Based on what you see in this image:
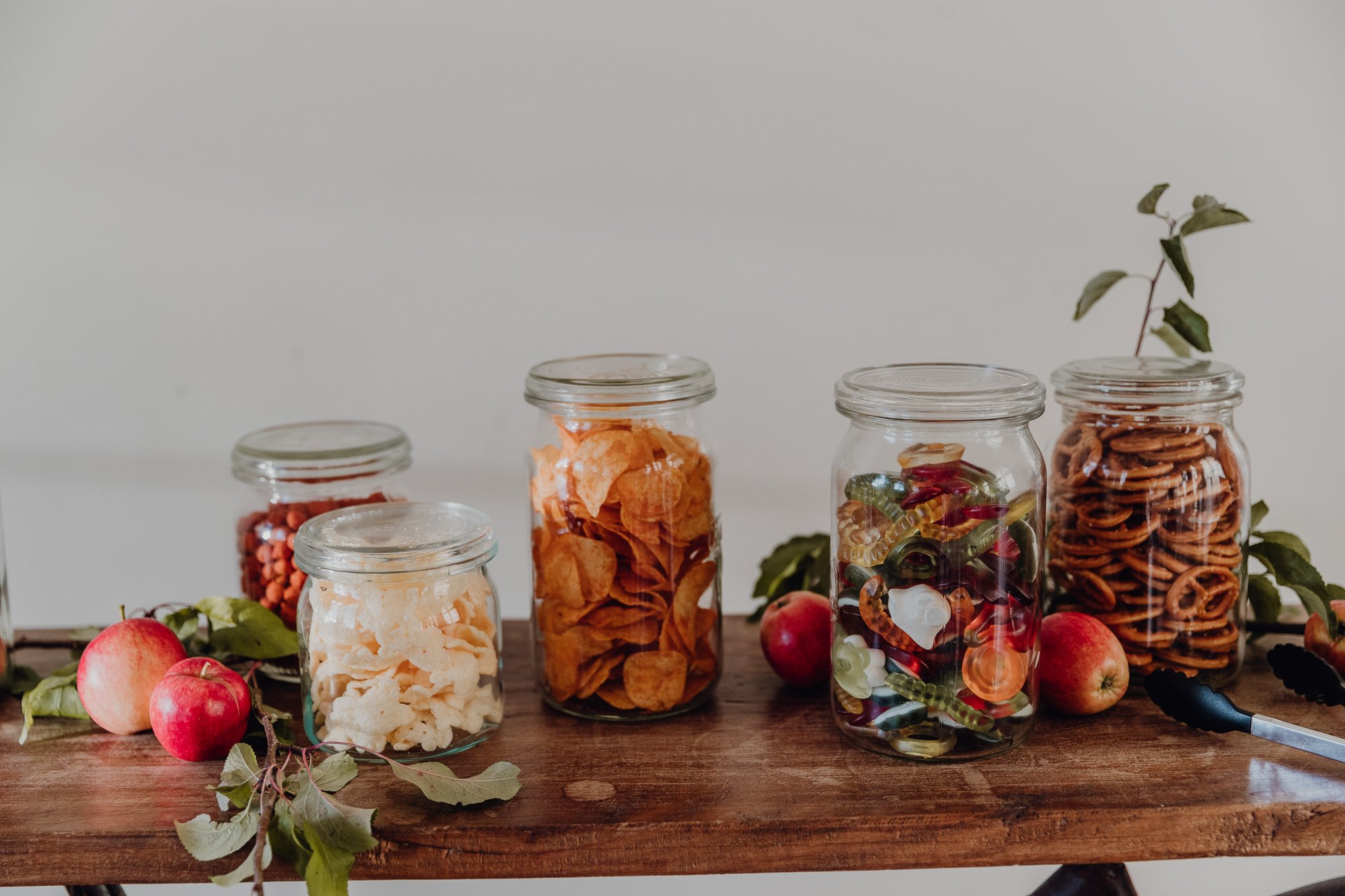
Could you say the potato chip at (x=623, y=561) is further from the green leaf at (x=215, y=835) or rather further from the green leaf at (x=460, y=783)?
the green leaf at (x=215, y=835)

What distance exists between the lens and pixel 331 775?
2.61ft

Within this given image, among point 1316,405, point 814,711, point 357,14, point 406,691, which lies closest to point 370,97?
point 357,14

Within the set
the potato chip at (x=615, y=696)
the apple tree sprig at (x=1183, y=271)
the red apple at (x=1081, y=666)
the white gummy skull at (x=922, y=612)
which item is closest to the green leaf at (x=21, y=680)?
the potato chip at (x=615, y=696)

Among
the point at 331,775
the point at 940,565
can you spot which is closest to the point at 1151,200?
the point at 940,565

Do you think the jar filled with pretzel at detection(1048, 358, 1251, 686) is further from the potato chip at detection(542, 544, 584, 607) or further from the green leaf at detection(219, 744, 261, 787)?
the green leaf at detection(219, 744, 261, 787)

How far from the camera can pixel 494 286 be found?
1447 millimetres

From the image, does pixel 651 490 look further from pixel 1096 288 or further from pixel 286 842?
pixel 1096 288

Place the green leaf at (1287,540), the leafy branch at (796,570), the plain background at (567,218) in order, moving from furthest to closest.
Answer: the plain background at (567,218), the leafy branch at (796,570), the green leaf at (1287,540)

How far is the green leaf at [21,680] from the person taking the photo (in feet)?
3.48

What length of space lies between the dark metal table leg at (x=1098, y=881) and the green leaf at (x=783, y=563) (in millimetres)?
396

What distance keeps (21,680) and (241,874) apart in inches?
20.6

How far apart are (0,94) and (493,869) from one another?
4.03 feet

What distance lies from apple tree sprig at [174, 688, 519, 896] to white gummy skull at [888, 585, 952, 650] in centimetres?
32

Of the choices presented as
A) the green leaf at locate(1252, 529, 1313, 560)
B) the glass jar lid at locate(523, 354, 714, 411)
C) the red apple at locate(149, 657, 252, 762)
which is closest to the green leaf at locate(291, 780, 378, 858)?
the red apple at locate(149, 657, 252, 762)
